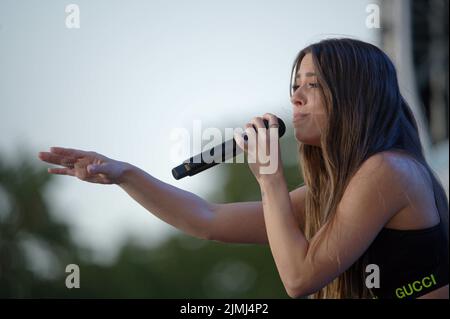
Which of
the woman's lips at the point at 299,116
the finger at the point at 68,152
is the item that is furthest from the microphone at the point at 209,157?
the finger at the point at 68,152

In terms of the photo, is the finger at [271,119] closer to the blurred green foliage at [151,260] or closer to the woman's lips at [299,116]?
the woman's lips at [299,116]

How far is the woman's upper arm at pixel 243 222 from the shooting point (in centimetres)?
251

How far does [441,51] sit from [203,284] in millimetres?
13510

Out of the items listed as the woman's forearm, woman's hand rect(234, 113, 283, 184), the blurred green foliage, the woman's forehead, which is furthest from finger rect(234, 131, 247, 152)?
the blurred green foliage

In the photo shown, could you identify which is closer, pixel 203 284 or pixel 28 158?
pixel 28 158

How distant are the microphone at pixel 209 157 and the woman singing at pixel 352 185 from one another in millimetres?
109

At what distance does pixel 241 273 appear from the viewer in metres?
21.5

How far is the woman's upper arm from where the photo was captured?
2514 millimetres

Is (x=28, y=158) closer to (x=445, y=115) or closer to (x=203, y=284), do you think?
(x=203, y=284)

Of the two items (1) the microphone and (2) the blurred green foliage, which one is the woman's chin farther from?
(2) the blurred green foliage

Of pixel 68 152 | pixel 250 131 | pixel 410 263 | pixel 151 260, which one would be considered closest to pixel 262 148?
pixel 250 131

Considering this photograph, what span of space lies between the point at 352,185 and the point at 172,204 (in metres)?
0.67
